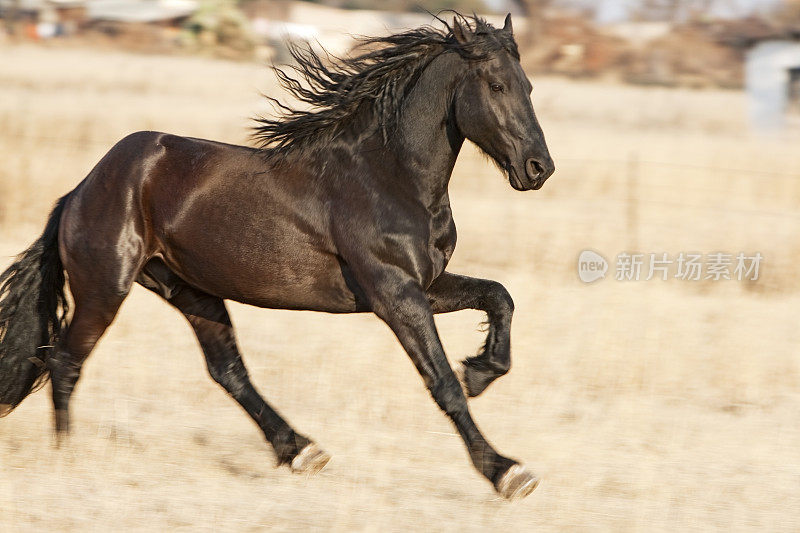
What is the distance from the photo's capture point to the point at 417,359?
408 centimetres

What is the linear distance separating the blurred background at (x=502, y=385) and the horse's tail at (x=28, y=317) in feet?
1.05

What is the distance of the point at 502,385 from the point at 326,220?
97.5 inches

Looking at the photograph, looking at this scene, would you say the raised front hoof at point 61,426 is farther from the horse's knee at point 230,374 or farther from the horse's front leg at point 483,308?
the horse's front leg at point 483,308

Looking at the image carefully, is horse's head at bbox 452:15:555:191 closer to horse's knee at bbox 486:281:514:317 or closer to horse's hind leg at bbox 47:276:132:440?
horse's knee at bbox 486:281:514:317

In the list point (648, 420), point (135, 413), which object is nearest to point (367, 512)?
point (135, 413)

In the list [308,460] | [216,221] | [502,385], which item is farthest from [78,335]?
[502,385]

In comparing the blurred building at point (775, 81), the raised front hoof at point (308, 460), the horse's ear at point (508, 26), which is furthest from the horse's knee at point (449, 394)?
the blurred building at point (775, 81)

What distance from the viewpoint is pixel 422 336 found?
4.06 meters

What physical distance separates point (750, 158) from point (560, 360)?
30.6ft

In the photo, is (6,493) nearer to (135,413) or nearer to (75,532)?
(75,532)

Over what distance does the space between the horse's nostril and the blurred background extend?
1.40m

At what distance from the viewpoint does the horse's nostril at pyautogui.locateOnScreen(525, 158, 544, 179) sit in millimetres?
3979

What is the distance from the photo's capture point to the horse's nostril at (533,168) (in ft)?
13.1

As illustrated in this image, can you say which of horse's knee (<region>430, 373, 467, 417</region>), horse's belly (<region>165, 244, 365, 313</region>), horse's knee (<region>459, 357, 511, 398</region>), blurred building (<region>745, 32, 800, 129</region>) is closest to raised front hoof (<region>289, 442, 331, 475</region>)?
horse's belly (<region>165, 244, 365, 313</region>)
